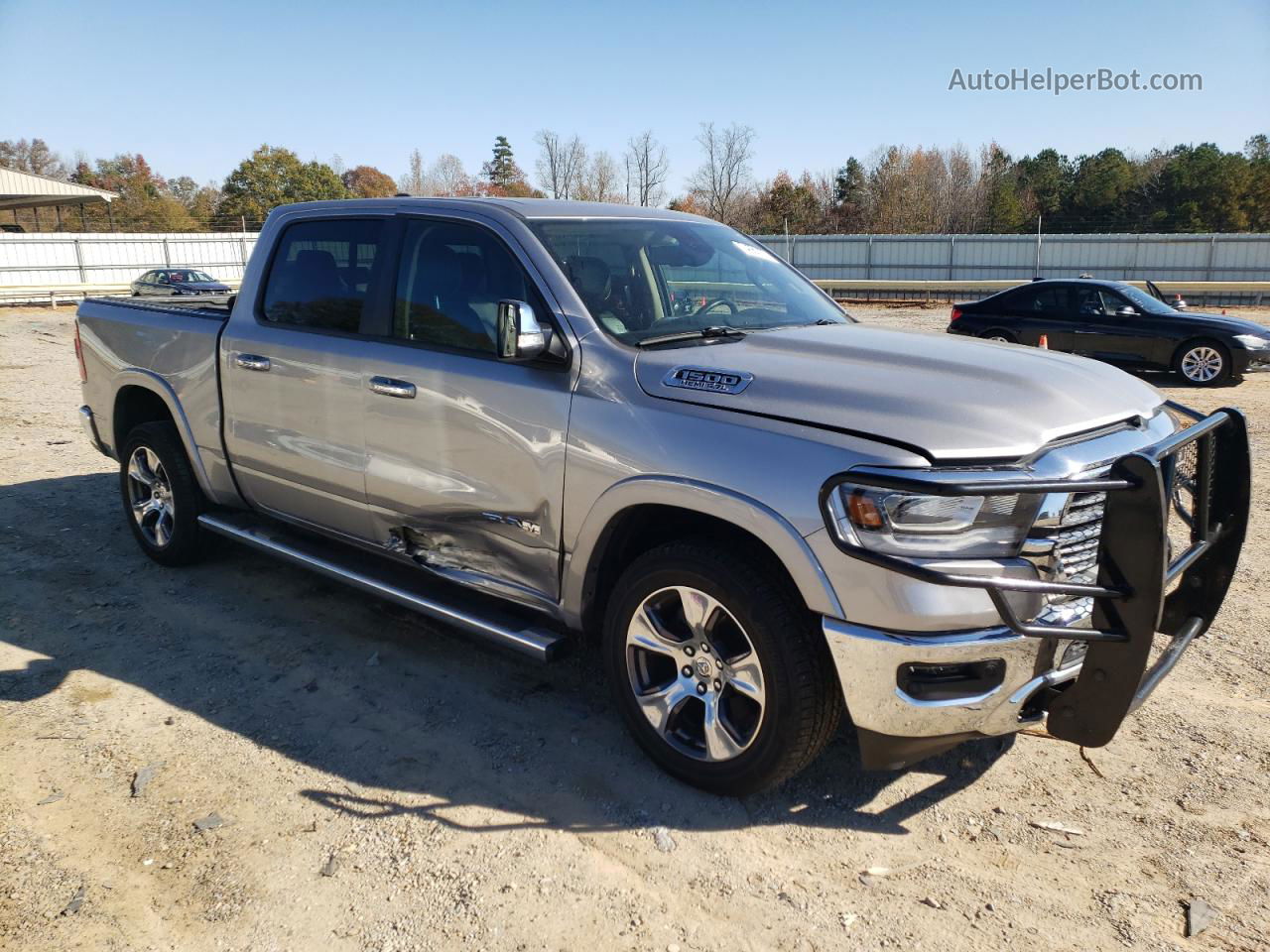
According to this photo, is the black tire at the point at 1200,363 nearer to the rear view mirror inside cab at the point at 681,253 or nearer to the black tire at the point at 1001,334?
the black tire at the point at 1001,334

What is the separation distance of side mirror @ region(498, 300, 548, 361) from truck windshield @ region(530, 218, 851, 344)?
288 mm

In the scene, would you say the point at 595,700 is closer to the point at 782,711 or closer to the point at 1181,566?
the point at 782,711

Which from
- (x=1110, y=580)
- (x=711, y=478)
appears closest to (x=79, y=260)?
(x=711, y=478)

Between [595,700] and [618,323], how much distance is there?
5.34 feet

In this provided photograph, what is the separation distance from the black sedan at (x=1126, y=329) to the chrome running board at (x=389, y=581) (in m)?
11.2

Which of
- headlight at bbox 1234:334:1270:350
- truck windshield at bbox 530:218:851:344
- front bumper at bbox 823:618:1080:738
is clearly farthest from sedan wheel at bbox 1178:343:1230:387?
front bumper at bbox 823:618:1080:738

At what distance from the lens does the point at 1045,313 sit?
1397 centimetres

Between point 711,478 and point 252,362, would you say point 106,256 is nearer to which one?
point 252,362

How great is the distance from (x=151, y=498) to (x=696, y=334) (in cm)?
381

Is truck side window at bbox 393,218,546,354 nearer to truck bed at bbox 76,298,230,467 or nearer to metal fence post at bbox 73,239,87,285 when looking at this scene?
truck bed at bbox 76,298,230,467

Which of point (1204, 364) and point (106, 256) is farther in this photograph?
point (106, 256)

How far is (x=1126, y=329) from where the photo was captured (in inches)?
526

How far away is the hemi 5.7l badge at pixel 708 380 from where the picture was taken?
3156mm

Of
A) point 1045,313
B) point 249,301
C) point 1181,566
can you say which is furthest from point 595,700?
point 1045,313
